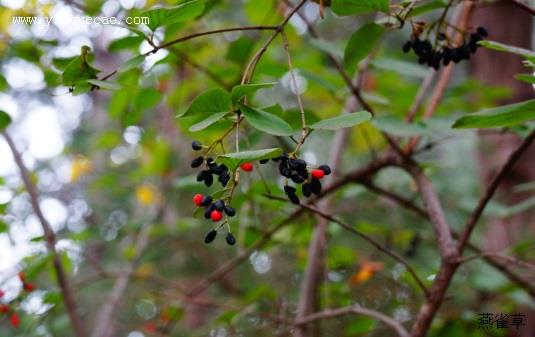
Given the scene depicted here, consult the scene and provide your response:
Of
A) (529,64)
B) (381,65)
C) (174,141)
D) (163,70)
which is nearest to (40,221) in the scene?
(163,70)

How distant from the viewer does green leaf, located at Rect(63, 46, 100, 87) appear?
83 cm

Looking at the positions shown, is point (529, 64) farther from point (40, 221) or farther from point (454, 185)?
point (454, 185)

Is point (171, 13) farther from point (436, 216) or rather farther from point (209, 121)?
point (436, 216)

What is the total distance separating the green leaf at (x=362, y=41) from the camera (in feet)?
3.44

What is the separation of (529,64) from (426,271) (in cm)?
137

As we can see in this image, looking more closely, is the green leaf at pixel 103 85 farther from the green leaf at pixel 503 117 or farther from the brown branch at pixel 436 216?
the brown branch at pixel 436 216

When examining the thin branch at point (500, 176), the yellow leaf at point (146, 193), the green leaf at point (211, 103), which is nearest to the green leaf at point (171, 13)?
the green leaf at point (211, 103)

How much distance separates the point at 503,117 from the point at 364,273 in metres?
1.39

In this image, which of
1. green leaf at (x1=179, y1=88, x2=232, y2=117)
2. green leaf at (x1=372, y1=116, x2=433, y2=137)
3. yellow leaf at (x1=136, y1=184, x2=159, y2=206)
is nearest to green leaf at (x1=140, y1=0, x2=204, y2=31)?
green leaf at (x1=179, y1=88, x2=232, y2=117)

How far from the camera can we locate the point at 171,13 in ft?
2.87

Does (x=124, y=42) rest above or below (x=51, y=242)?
above

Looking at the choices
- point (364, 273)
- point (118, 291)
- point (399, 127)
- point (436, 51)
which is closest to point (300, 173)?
point (436, 51)

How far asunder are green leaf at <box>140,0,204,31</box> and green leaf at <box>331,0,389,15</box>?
217 millimetres

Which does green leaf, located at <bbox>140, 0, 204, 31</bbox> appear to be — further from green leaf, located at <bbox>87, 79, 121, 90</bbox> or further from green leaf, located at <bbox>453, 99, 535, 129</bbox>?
green leaf, located at <bbox>453, 99, 535, 129</bbox>
